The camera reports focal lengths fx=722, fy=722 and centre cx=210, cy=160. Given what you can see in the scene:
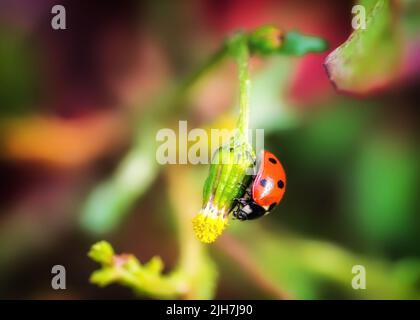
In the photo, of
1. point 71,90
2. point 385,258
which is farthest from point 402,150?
point 71,90

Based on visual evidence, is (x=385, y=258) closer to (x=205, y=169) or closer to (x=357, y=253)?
(x=357, y=253)

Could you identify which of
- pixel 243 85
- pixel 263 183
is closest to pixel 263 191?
pixel 263 183

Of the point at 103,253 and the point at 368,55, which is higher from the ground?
the point at 368,55

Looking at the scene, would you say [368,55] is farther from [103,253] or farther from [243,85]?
[103,253]

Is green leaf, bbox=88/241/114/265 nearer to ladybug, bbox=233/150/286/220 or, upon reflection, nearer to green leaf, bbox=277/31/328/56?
ladybug, bbox=233/150/286/220

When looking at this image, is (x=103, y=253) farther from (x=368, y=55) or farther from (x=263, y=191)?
(x=368, y=55)

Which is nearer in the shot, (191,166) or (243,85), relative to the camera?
(243,85)
